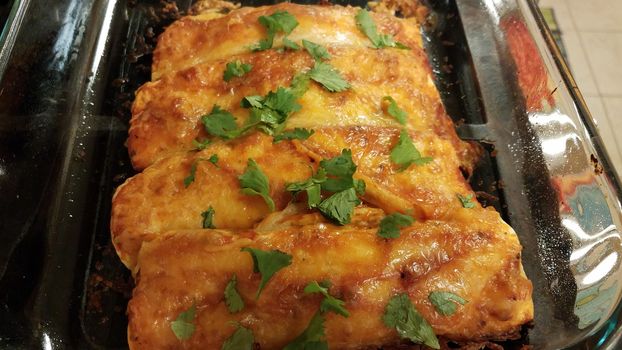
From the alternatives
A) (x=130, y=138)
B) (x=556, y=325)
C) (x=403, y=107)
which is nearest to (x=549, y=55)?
(x=403, y=107)

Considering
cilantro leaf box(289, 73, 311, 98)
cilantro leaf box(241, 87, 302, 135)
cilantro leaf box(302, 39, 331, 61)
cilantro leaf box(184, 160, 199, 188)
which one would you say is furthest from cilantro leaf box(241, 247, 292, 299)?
cilantro leaf box(302, 39, 331, 61)

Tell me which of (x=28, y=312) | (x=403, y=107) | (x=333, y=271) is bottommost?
(x=28, y=312)

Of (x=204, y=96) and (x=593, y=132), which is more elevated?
(x=593, y=132)

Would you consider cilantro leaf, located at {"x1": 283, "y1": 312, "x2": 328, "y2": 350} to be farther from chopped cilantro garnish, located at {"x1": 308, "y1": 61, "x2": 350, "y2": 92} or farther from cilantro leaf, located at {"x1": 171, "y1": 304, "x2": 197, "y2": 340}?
chopped cilantro garnish, located at {"x1": 308, "y1": 61, "x2": 350, "y2": 92}

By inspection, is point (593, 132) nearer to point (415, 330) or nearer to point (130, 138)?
point (415, 330)

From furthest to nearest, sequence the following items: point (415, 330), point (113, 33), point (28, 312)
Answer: point (113, 33), point (28, 312), point (415, 330)

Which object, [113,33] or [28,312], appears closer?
[28,312]

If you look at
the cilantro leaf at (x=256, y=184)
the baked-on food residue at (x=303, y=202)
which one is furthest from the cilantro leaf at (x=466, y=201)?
the cilantro leaf at (x=256, y=184)

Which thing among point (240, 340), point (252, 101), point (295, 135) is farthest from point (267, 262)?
point (252, 101)
